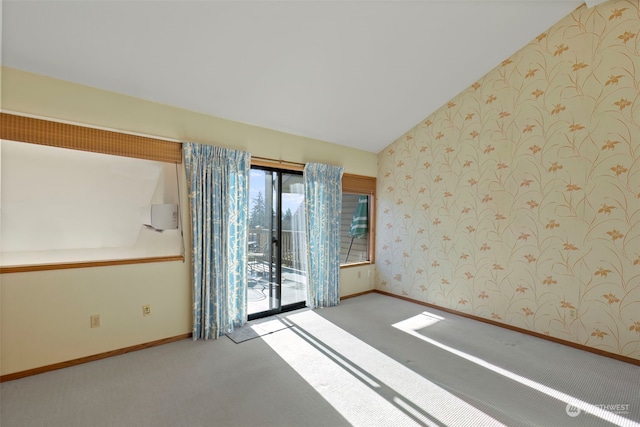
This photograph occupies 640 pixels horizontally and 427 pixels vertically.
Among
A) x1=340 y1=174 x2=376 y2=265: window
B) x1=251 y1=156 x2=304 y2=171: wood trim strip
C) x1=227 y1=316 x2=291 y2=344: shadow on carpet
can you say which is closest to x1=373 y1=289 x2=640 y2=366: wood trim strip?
x1=340 y1=174 x2=376 y2=265: window

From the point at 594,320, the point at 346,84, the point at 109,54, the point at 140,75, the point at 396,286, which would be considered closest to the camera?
the point at 109,54

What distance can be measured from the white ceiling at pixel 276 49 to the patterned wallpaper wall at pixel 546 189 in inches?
17.8

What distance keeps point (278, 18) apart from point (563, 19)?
294cm

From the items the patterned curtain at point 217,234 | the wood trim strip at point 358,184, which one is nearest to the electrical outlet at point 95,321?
the patterned curtain at point 217,234

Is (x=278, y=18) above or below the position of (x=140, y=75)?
above

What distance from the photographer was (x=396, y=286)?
455 centimetres

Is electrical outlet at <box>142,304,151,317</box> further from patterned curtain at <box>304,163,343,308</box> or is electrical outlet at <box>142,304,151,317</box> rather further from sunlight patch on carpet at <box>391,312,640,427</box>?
sunlight patch on carpet at <box>391,312,640,427</box>

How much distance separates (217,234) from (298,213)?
4.06 feet

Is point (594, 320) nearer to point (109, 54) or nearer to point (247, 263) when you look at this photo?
point (247, 263)

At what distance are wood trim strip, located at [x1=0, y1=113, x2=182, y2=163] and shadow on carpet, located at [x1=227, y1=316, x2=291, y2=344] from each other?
1898mm

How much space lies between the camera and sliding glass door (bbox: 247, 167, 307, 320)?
3.59 meters

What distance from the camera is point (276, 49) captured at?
8.27 ft

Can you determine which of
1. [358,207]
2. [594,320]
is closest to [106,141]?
[358,207]

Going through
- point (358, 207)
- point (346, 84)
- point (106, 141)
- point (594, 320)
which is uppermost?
point (346, 84)
